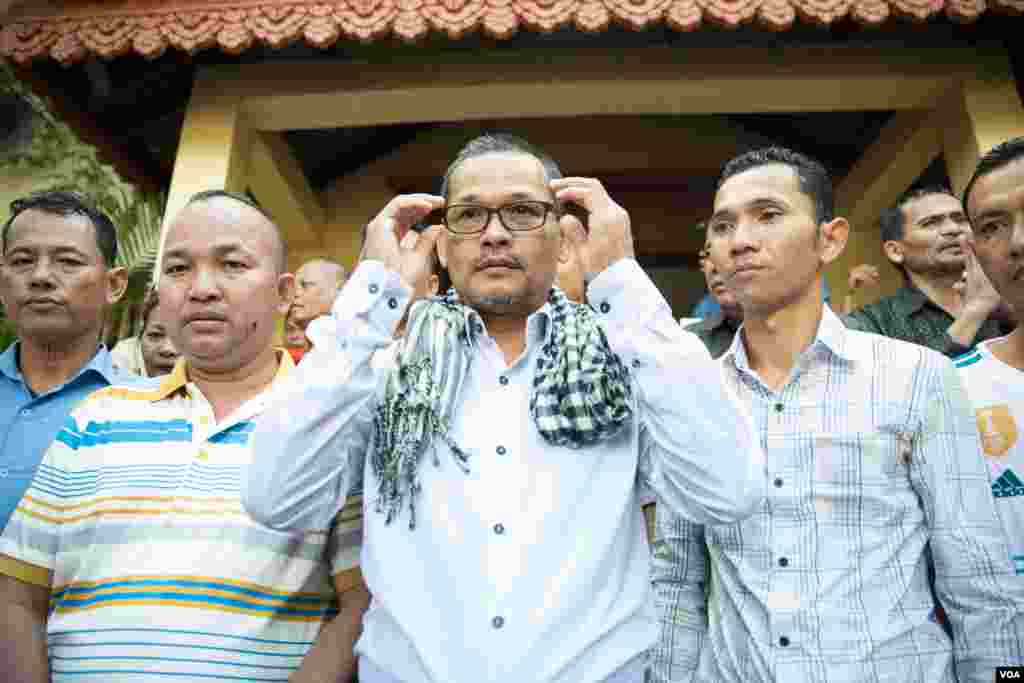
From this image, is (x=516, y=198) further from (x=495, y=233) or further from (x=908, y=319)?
(x=908, y=319)

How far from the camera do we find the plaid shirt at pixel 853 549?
1827mm

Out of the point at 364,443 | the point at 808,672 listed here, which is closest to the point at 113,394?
the point at 364,443

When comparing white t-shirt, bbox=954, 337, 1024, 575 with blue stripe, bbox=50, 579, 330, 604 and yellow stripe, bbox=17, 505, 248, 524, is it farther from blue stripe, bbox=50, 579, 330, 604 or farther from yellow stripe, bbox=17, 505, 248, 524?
yellow stripe, bbox=17, 505, 248, 524

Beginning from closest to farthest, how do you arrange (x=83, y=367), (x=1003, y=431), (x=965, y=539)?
(x=965, y=539) → (x=1003, y=431) → (x=83, y=367)

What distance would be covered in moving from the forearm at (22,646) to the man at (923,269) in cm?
301

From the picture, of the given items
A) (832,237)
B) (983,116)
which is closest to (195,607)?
Answer: (832,237)

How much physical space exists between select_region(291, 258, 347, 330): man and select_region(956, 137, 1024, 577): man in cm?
323

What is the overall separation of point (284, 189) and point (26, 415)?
144 inches

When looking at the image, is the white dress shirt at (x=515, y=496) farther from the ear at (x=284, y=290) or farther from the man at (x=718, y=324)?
the man at (x=718, y=324)

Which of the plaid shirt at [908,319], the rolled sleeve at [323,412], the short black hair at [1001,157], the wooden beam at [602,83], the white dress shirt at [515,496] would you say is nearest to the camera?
the white dress shirt at [515,496]

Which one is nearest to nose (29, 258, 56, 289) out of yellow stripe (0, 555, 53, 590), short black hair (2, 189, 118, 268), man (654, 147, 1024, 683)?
short black hair (2, 189, 118, 268)

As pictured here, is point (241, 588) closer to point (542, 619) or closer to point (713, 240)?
point (542, 619)

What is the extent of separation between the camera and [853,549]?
6.24 ft

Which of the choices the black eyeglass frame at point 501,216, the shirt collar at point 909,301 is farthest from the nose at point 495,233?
the shirt collar at point 909,301
